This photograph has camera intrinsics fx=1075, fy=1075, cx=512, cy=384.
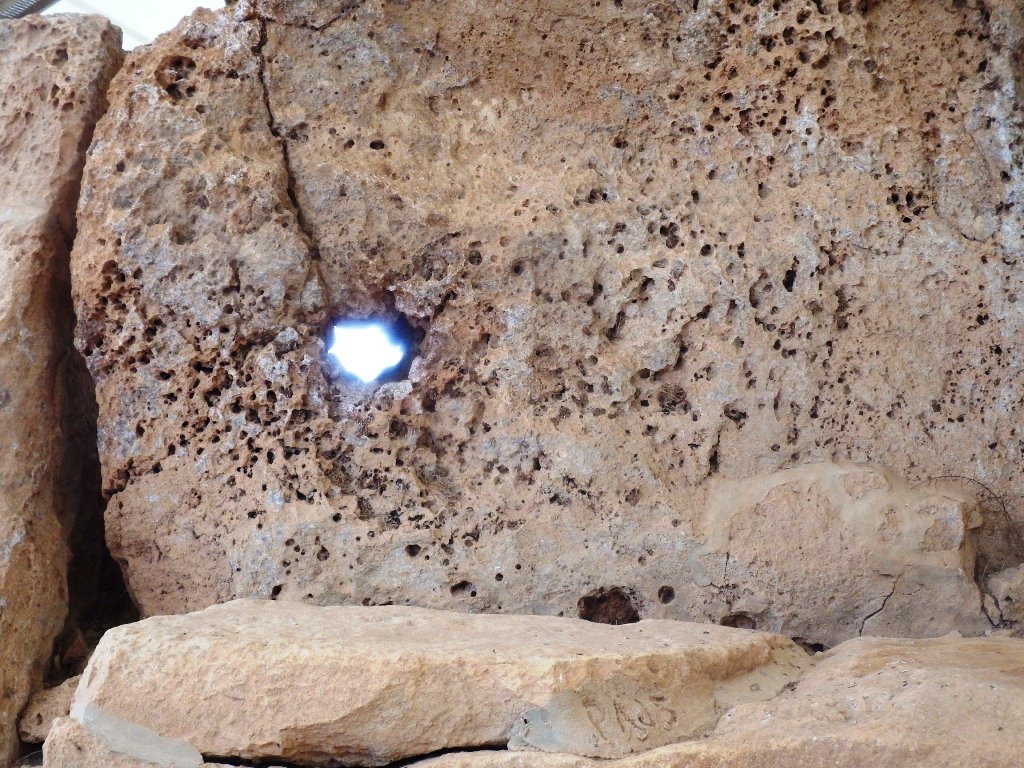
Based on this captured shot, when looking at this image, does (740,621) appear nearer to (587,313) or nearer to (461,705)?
(587,313)

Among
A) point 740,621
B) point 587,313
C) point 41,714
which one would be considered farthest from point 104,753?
point 587,313

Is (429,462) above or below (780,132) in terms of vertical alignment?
below

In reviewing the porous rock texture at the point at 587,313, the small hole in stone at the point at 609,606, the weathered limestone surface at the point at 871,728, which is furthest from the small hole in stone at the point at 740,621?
the weathered limestone surface at the point at 871,728

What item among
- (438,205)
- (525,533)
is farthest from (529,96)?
(525,533)

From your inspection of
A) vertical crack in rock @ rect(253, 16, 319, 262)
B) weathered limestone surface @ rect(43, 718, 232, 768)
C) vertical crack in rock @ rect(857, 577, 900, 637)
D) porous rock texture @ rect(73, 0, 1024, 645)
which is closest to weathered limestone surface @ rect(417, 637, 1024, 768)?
weathered limestone surface @ rect(43, 718, 232, 768)

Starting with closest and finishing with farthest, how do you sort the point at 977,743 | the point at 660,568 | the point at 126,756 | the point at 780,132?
1. the point at 977,743
2. the point at 126,756
3. the point at 660,568
4. the point at 780,132

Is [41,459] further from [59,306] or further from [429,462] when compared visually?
[429,462]
